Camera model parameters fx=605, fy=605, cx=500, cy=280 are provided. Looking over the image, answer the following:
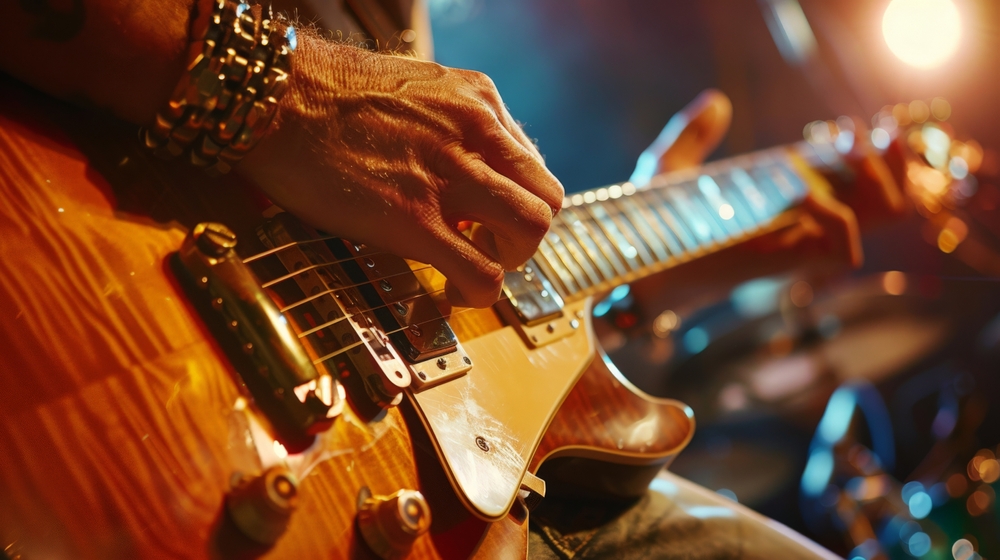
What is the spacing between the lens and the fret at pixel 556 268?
36.9 inches

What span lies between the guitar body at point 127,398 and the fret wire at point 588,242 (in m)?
0.51

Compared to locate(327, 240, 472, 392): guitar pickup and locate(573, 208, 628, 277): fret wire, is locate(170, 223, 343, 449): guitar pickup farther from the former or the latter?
locate(573, 208, 628, 277): fret wire

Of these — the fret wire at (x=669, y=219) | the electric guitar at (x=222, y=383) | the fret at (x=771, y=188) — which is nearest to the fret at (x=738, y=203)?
the fret wire at (x=669, y=219)

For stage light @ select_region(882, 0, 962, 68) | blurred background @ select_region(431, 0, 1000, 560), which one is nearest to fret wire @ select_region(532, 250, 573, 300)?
blurred background @ select_region(431, 0, 1000, 560)

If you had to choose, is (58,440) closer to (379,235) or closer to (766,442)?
(379,235)

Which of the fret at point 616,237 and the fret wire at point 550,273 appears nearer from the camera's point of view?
the fret wire at point 550,273

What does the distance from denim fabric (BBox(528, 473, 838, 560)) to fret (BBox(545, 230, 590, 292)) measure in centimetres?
33

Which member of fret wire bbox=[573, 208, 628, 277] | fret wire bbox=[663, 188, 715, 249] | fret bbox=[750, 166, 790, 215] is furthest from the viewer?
fret bbox=[750, 166, 790, 215]

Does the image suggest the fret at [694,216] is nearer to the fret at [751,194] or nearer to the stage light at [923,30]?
the fret at [751,194]

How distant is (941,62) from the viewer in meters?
2.87

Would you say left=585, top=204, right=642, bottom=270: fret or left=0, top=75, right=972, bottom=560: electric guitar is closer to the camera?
left=0, top=75, right=972, bottom=560: electric guitar

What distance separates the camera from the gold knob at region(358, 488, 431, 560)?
50 cm

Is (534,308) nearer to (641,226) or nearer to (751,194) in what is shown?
(641,226)

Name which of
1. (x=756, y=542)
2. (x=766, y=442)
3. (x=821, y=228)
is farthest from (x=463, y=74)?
(x=766, y=442)
